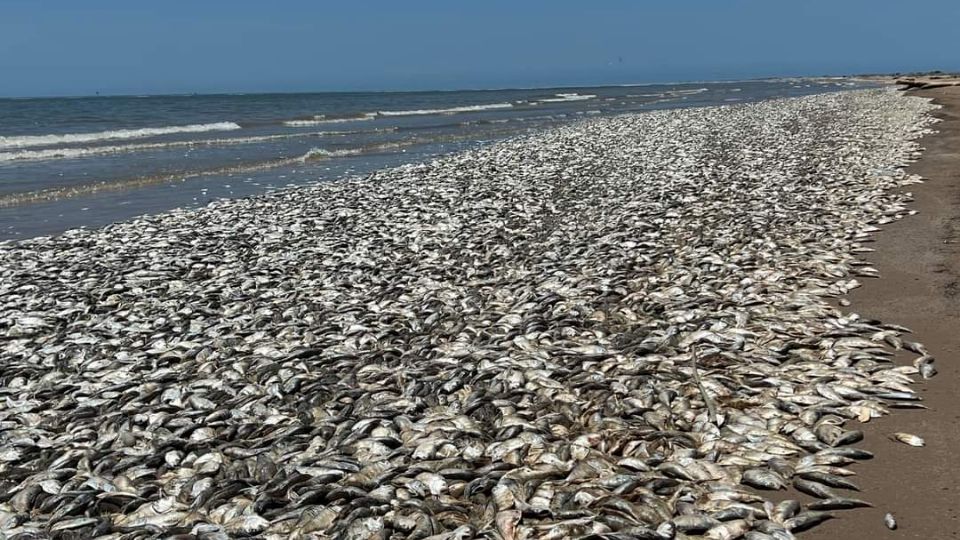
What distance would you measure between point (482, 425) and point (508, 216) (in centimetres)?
934

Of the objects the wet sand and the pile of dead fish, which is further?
the pile of dead fish

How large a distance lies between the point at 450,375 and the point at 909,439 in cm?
357

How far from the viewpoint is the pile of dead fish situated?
15.8ft

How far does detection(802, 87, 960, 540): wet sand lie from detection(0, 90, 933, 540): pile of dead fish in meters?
0.19

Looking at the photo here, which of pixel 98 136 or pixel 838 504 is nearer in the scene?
pixel 838 504

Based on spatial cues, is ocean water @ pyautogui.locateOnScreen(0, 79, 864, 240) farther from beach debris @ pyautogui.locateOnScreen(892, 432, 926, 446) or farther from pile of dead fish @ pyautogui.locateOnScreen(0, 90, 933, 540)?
beach debris @ pyautogui.locateOnScreen(892, 432, 926, 446)

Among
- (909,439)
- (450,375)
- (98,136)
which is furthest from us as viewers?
(98,136)

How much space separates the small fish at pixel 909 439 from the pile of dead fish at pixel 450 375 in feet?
1.16

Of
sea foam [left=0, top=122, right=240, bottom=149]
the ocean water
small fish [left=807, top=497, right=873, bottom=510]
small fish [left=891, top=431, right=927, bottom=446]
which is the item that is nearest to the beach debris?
small fish [left=891, top=431, right=927, bottom=446]

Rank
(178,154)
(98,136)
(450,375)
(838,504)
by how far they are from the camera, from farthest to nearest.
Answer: (98,136), (178,154), (450,375), (838,504)

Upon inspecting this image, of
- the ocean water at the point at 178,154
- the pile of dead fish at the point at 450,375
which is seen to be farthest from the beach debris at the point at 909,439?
the ocean water at the point at 178,154

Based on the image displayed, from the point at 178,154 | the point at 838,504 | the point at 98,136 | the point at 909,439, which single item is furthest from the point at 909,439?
the point at 98,136

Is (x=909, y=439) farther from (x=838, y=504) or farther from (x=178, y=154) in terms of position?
(x=178, y=154)

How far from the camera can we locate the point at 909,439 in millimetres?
5547
